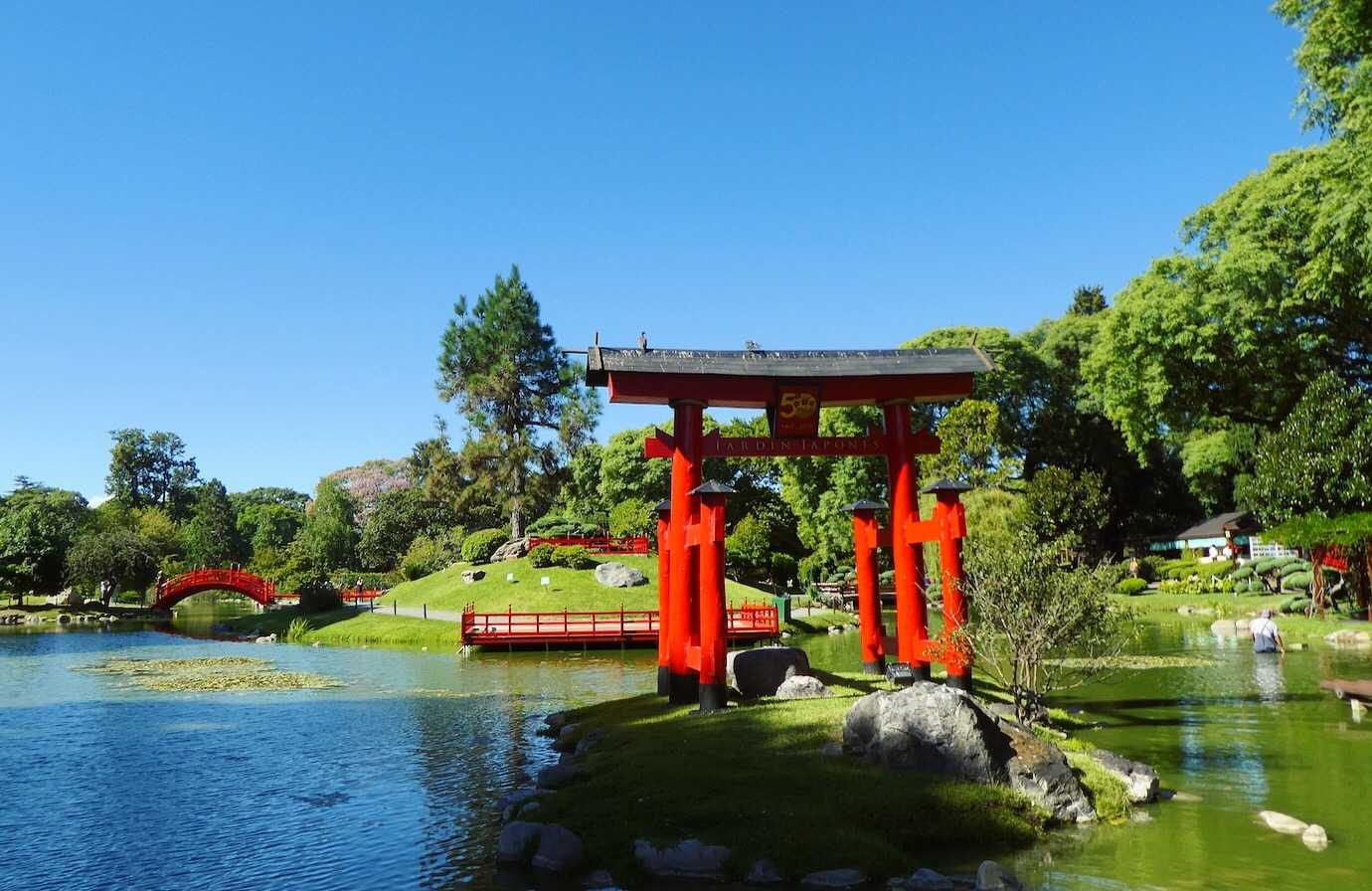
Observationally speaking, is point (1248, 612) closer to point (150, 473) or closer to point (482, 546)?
point (482, 546)

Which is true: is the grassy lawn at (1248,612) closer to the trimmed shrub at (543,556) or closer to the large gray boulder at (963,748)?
the large gray boulder at (963,748)

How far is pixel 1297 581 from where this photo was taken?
135 ft

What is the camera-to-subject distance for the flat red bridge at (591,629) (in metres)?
38.0

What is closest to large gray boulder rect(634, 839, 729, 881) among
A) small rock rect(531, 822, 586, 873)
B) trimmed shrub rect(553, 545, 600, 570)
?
small rock rect(531, 822, 586, 873)

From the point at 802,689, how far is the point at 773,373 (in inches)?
246

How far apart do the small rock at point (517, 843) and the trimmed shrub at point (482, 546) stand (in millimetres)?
47453

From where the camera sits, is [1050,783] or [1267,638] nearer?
[1050,783]

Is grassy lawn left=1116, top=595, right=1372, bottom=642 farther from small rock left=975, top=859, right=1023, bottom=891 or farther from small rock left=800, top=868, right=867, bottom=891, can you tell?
small rock left=800, top=868, right=867, bottom=891

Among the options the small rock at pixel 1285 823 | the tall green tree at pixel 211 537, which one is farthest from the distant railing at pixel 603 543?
the tall green tree at pixel 211 537

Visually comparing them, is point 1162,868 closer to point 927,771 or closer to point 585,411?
point 927,771

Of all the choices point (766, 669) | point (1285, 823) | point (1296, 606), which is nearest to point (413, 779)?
point (766, 669)

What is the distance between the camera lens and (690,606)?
57.8 feet

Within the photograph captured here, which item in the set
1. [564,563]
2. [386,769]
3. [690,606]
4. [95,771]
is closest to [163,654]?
[564,563]

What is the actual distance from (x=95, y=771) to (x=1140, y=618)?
38.8 m
